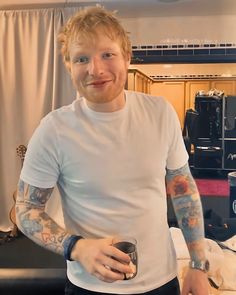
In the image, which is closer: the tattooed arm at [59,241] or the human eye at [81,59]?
the tattooed arm at [59,241]

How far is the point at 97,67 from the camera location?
878 mm

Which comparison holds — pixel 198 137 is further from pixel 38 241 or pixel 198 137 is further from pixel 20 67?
pixel 38 241

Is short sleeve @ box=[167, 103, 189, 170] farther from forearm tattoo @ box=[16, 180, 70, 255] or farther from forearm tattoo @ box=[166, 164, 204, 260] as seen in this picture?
forearm tattoo @ box=[16, 180, 70, 255]

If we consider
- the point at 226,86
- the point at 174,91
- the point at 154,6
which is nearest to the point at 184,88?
the point at 174,91

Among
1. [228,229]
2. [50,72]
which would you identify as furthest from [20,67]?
[228,229]

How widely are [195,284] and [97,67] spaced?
0.61 meters

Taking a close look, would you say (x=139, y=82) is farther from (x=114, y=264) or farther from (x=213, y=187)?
(x=114, y=264)

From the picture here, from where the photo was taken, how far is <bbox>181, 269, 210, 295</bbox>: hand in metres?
0.99

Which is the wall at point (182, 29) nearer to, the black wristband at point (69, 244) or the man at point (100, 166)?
the man at point (100, 166)

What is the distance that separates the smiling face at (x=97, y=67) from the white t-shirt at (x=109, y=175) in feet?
0.18

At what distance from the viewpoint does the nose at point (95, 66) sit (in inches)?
34.4

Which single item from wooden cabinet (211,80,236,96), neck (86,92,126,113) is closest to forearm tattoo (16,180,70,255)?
neck (86,92,126,113)

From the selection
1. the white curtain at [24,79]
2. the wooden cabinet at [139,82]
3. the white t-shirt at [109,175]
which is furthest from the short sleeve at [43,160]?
the wooden cabinet at [139,82]

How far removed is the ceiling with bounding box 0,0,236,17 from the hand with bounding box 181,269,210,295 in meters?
2.98
